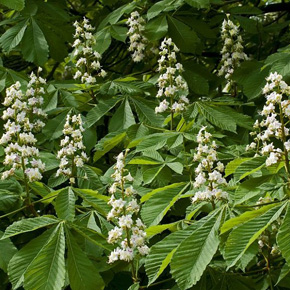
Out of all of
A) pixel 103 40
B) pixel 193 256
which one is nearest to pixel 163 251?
pixel 193 256

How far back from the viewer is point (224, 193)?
1.92 metres

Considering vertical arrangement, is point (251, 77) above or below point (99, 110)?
above

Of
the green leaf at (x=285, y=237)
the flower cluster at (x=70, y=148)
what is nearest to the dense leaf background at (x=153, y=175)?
the green leaf at (x=285, y=237)

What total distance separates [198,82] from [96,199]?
47.5 inches

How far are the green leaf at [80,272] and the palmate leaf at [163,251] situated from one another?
7.3 inches

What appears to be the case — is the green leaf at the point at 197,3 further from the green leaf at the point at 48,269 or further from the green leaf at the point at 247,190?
the green leaf at the point at 48,269

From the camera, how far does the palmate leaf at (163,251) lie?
1.83 meters

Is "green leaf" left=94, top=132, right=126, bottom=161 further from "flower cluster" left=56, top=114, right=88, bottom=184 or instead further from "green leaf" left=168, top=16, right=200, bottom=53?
"green leaf" left=168, top=16, right=200, bottom=53

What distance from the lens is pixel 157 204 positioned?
6.84 ft

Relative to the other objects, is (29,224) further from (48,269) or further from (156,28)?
(156,28)

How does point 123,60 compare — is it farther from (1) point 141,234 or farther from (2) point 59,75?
(1) point 141,234

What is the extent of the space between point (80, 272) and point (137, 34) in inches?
64.5

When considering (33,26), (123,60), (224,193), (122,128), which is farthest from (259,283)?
(123,60)

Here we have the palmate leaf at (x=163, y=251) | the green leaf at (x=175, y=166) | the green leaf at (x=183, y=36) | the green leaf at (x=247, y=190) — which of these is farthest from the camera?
the green leaf at (x=183, y=36)
